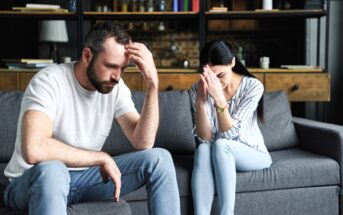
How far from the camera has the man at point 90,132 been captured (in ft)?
6.02

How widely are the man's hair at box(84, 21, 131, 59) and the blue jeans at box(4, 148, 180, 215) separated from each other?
1.33 feet

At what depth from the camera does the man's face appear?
1959mm

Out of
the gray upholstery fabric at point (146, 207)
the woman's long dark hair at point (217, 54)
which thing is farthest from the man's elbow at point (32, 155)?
the woman's long dark hair at point (217, 54)

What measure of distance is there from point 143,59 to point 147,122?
0.25m

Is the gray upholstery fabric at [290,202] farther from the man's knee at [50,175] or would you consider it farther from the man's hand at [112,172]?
the man's knee at [50,175]

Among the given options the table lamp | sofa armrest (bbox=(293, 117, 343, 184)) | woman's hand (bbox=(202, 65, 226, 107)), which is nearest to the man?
woman's hand (bbox=(202, 65, 226, 107))

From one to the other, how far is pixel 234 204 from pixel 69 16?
7.66 feet

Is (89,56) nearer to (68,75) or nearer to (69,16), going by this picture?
(68,75)

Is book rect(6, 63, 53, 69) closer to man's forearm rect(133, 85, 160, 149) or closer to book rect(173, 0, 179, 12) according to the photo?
book rect(173, 0, 179, 12)

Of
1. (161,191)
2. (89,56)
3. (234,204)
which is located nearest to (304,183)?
(234,204)

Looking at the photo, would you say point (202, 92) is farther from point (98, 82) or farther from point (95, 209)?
point (95, 209)

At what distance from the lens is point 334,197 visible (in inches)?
112

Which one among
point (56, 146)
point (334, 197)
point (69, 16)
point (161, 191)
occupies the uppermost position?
point (69, 16)

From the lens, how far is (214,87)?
2.69m
